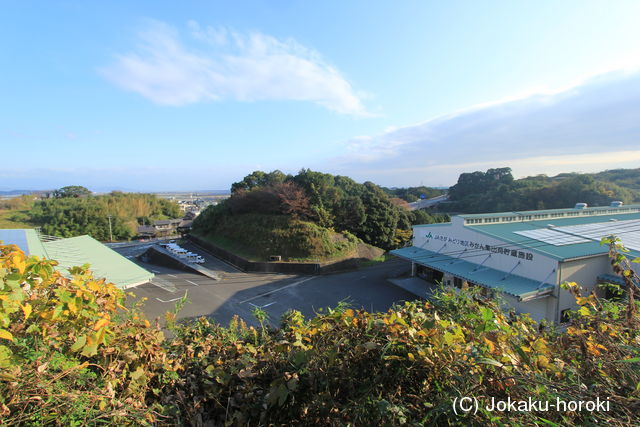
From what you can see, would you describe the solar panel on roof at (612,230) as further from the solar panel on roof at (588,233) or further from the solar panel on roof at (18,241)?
the solar panel on roof at (18,241)

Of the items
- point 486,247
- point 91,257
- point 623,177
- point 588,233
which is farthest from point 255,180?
point 623,177

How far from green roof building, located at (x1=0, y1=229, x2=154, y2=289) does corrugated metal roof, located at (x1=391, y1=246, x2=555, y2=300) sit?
10.0 metres

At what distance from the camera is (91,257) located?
28.7 feet

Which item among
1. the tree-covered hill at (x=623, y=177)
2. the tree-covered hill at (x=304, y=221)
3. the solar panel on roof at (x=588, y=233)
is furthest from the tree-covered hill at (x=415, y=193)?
the solar panel on roof at (x=588, y=233)

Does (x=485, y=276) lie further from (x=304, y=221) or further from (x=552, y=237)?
(x=304, y=221)

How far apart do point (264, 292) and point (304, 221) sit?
6615 mm

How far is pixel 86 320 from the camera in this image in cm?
129

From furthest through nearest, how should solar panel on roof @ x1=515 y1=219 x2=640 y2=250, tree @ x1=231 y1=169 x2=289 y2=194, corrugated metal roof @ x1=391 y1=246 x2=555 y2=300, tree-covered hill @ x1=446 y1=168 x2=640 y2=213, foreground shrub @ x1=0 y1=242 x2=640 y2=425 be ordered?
tree-covered hill @ x1=446 y1=168 x2=640 y2=213 < tree @ x1=231 y1=169 x2=289 y2=194 < solar panel on roof @ x1=515 y1=219 x2=640 y2=250 < corrugated metal roof @ x1=391 y1=246 x2=555 y2=300 < foreground shrub @ x1=0 y1=242 x2=640 y2=425

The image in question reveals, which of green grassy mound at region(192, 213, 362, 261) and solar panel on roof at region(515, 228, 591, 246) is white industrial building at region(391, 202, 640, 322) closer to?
solar panel on roof at region(515, 228, 591, 246)

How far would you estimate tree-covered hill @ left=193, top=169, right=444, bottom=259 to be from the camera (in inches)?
690

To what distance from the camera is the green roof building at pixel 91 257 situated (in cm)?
737

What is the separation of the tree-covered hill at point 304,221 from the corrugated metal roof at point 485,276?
5.65 m

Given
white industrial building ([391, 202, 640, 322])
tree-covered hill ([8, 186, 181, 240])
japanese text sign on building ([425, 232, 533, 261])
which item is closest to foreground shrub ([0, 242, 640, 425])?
white industrial building ([391, 202, 640, 322])

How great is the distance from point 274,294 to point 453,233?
879 centimetres
